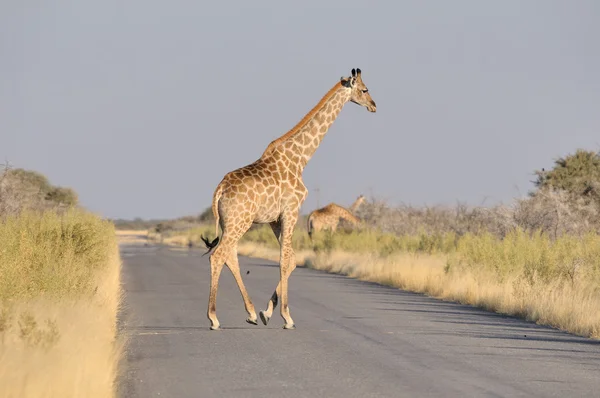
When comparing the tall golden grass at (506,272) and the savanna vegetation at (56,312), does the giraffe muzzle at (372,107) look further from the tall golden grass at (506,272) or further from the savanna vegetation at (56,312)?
the savanna vegetation at (56,312)

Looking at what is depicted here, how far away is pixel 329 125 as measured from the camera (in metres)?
16.9

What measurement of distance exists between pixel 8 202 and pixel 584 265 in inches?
623

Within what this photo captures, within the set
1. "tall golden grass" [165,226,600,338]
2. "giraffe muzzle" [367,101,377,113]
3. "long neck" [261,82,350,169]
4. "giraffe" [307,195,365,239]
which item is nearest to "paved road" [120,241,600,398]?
"tall golden grass" [165,226,600,338]

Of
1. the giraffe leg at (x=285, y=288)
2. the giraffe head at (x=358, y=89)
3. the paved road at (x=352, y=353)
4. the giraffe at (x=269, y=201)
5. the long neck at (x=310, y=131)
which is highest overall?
the giraffe head at (x=358, y=89)

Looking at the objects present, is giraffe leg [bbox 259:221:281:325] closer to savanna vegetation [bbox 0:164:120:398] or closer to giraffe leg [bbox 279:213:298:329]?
giraffe leg [bbox 279:213:298:329]

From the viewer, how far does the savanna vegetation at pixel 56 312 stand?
29.1 ft

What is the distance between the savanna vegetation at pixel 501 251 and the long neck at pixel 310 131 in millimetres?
4401

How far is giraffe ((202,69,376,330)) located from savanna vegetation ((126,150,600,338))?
4.25 metres

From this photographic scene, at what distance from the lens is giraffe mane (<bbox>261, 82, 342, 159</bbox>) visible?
1636cm

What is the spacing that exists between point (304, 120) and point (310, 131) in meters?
0.21

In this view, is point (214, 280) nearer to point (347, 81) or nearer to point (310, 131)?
point (310, 131)

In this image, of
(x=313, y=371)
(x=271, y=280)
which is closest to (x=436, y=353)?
(x=313, y=371)

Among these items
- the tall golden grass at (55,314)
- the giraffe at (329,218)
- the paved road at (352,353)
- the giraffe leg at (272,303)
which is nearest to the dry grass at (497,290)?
the paved road at (352,353)

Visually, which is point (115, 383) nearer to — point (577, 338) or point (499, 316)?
point (577, 338)
